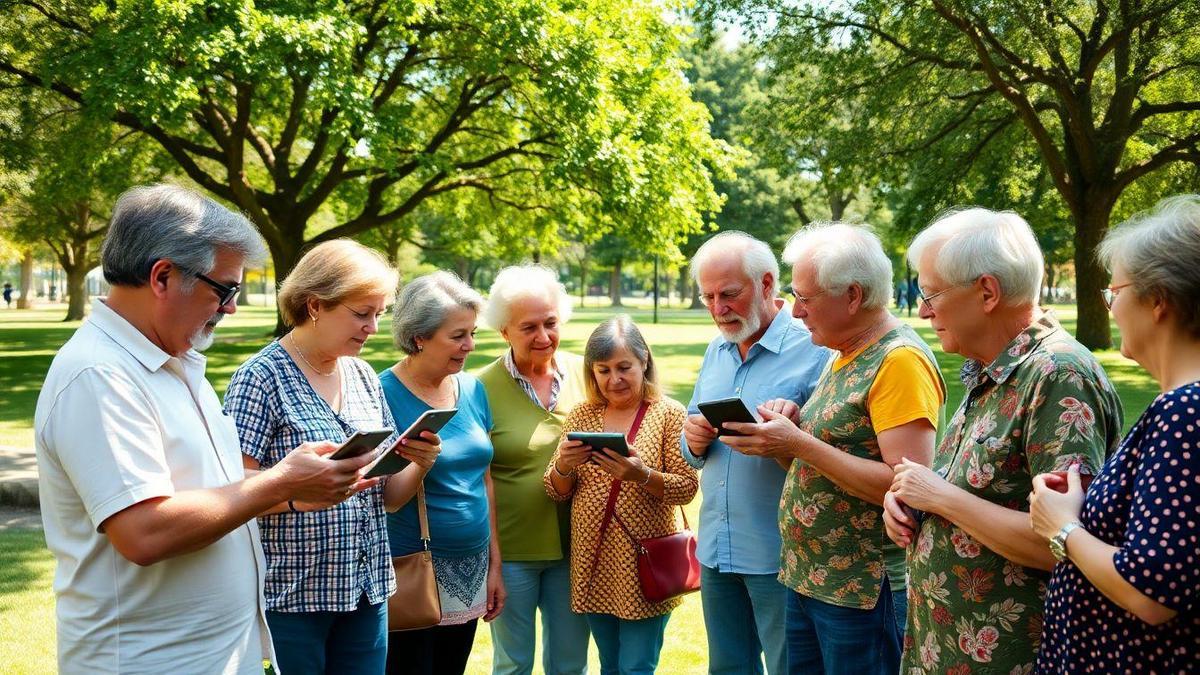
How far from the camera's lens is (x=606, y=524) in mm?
4172

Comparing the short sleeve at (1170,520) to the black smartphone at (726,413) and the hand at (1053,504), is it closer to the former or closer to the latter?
the hand at (1053,504)

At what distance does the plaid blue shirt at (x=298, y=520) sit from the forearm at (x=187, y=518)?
0.77 m

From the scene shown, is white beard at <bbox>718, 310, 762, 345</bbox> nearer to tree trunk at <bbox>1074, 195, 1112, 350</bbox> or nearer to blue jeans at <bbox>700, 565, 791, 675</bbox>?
blue jeans at <bbox>700, 565, 791, 675</bbox>

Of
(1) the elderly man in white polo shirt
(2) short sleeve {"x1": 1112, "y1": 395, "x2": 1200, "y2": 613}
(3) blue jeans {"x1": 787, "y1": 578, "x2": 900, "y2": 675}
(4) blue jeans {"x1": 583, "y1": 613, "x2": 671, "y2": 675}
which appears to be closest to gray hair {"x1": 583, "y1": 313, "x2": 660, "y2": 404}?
(4) blue jeans {"x1": 583, "y1": 613, "x2": 671, "y2": 675}

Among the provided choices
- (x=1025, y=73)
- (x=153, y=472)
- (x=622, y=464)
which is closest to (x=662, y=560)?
(x=622, y=464)

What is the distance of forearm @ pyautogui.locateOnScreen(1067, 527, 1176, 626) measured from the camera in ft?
6.54

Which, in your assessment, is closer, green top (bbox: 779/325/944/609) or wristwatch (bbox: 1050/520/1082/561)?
wristwatch (bbox: 1050/520/1082/561)

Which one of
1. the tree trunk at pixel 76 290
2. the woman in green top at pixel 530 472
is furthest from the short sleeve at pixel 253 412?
the tree trunk at pixel 76 290

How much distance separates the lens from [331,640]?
3344 mm

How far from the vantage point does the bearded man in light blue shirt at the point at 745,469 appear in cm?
379

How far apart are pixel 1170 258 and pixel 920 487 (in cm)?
90

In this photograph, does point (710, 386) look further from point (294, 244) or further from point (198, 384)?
point (294, 244)

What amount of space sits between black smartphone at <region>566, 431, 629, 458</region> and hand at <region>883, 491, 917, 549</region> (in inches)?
47.0

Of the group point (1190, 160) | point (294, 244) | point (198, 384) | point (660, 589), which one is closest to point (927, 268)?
point (660, 589)
